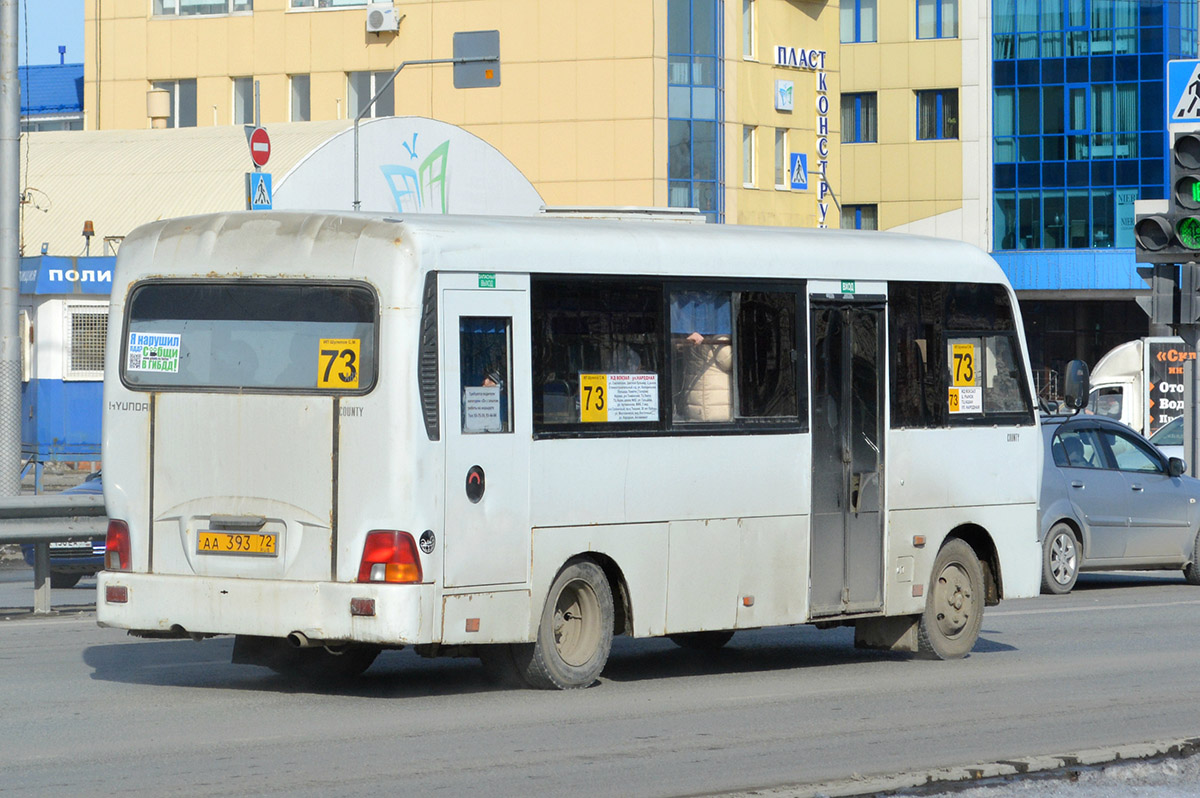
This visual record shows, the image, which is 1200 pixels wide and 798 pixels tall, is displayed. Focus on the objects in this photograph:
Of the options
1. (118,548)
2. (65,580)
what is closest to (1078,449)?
(65,580)

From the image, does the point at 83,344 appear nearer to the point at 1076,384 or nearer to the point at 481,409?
the point at 1076,384

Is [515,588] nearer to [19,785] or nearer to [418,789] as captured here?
[418,789]

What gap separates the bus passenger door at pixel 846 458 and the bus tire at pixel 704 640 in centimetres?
117

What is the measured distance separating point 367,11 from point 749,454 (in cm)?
A: 4937

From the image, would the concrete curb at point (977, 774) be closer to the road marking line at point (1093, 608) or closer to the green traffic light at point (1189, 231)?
the road marking line at point (1093, 608)

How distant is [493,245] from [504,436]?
40.9 inches

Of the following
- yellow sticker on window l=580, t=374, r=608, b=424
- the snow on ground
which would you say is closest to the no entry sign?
yellow sticker on window l=580, t=374, r=608, b=424

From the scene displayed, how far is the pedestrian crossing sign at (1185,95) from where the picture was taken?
19.9 metres

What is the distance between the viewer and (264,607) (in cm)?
1007

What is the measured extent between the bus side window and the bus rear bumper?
3.23 feet

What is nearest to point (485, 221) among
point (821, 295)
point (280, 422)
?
point (280, 422)

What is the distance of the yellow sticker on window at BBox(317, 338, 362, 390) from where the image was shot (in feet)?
33.1

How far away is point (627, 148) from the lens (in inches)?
2233

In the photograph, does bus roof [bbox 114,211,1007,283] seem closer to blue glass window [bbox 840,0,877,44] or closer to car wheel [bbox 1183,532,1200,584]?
car wheel [bbox 1183,532,1200,584]
